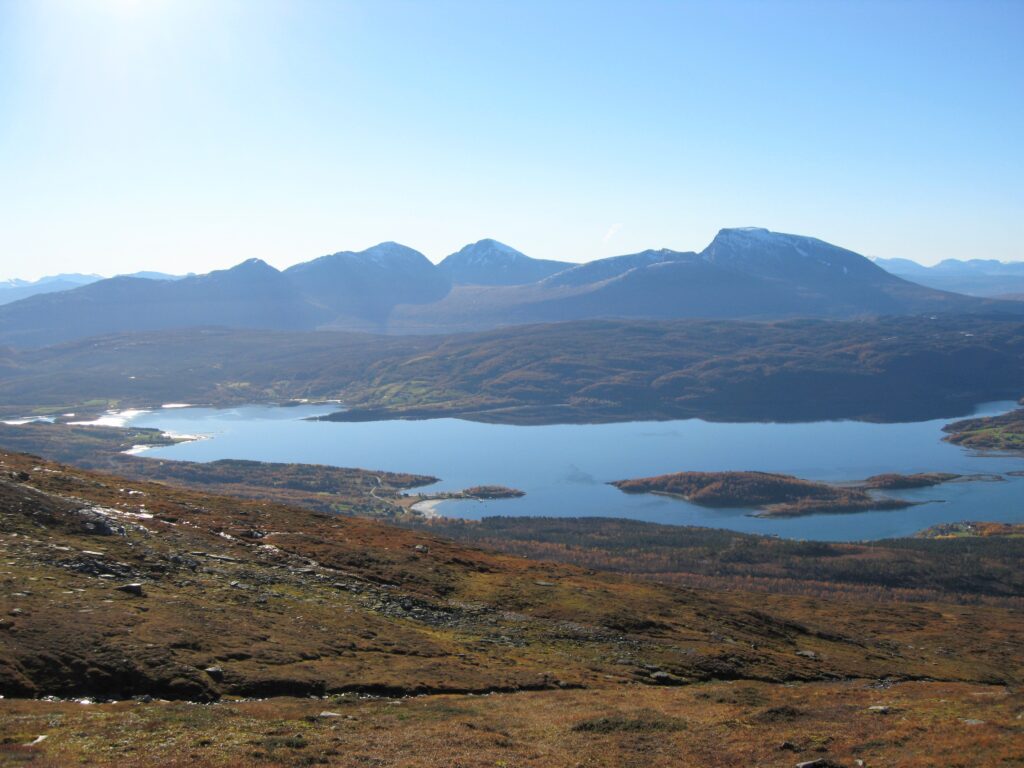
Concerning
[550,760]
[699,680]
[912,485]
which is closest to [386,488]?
[912,485]

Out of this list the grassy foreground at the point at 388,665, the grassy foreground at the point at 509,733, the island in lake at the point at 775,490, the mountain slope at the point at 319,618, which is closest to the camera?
the grassy foreground at the point at 509,733

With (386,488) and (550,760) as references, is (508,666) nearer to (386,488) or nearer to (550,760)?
(550,760)

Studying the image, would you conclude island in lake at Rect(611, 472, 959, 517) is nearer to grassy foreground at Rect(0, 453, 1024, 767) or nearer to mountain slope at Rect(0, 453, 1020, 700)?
mountain slope at Rect(0, 453, 1020, 700)

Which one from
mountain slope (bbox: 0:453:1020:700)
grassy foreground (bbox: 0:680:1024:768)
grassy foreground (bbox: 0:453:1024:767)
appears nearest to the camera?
grassy foreground (bbox: 0:680:1024:768)

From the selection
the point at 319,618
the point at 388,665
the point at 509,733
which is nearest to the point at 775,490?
the point at 319,618

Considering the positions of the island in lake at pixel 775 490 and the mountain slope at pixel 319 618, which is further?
the island in lake at pixel 775 490

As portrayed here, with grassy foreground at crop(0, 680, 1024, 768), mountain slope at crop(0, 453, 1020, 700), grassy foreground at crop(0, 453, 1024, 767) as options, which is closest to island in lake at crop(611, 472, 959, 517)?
mountain slope at crop(0, 453, 1020, 700)

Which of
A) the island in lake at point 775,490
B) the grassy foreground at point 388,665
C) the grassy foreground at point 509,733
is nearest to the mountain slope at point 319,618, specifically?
the grassy foreground at point 388,665

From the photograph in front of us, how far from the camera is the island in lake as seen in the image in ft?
550

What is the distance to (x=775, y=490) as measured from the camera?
179 metres

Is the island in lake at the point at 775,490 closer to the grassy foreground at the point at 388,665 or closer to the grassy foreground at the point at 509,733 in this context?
the grassy foreground at the point at 388,665

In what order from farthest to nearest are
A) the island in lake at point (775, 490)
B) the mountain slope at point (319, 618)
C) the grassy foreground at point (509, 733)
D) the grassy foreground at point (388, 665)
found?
the island in lake at point (775, 490), the mountain slope at point (319, 618), the grassy foreground at point (388, 665), the grassy foreground at point (509, 733)

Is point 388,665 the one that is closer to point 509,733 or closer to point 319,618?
point 319,618

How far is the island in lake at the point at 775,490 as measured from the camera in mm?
167750
